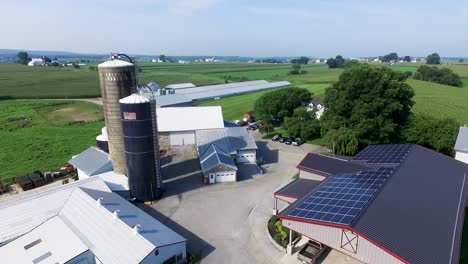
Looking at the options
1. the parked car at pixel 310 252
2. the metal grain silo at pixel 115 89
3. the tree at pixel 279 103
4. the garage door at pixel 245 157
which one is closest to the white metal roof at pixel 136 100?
the metal grain silo at pixel 115 89

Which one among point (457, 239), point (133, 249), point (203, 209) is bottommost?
point (203, 209)

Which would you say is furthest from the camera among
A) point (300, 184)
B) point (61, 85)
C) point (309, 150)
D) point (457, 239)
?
point (61, 85)

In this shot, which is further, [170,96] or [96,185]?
[170,96]

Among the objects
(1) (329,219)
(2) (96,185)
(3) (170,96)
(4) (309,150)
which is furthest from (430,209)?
(3) (170,96)

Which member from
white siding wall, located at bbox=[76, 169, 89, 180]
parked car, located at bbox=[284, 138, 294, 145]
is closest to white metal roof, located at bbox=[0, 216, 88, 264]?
white siding wall, located at bbox=[76, 169, 89, 180]

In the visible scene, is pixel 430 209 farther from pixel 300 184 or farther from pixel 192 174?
pixel 192 174

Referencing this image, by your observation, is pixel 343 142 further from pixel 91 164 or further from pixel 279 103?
pixel 91 164

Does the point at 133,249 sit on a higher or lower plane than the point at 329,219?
lower

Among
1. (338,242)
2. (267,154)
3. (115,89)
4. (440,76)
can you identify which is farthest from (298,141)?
(440,76)
